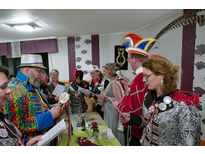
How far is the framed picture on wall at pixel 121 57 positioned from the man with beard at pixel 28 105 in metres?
3.03

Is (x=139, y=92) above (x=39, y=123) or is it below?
above

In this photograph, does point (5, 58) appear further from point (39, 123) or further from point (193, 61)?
point (193, 61)

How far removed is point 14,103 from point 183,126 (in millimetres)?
1422

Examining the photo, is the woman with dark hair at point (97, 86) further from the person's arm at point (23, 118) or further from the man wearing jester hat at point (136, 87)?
the person's arm at point (23, 118)

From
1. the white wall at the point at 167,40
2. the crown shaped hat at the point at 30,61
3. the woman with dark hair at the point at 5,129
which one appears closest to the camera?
the woman with dark hair at the point at 5,129

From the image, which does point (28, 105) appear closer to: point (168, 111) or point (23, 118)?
point (23, 118)

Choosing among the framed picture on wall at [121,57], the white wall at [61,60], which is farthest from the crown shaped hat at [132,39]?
the white wall at [61,60]

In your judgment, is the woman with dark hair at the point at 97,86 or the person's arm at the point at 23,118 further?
the woman with dark hair at the point at 97,86

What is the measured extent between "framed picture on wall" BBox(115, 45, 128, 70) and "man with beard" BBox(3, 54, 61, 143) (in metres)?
3.03

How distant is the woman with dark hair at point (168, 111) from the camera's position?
716mm

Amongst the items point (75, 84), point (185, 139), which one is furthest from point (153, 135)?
point (75, 84)

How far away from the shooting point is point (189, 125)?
71 cm

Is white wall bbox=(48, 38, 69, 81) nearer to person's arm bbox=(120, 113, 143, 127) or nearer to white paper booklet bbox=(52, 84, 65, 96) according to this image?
white paper booklet bbox=(52, 84, 65, 96)

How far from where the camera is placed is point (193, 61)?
1.88 metres
